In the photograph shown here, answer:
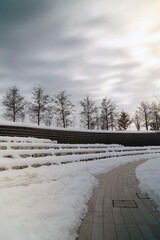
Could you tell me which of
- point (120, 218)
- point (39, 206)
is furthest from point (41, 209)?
point (120, 218)

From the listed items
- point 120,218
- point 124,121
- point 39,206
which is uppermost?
point 124,121

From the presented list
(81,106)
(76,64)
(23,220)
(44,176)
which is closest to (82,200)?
(23,220)

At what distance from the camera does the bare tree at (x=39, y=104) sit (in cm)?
2572

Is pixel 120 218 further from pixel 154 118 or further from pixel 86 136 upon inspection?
pixel 154 118

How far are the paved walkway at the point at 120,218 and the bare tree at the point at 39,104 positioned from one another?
72.8 ft

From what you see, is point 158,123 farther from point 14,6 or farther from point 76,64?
point 14,6

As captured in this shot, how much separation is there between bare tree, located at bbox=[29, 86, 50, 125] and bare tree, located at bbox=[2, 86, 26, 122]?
1425 mm

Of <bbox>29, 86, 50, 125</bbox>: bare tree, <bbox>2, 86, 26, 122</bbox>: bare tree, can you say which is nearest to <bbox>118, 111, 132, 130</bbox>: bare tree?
<bbox>29, 86, 50, 125</bbox>: bare tree

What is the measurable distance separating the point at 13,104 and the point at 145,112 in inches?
1191

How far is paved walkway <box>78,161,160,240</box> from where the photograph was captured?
8.16 feet

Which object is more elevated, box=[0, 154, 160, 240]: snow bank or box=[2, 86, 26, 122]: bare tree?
box=[2, 86, 26, 122]: bare tree

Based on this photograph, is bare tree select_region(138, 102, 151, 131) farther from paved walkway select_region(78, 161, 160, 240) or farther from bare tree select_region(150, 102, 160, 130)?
paved walkway select_region(78, 161, 160, 240)

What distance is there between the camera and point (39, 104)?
1024 inches

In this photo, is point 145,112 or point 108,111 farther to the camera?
point 145,112
